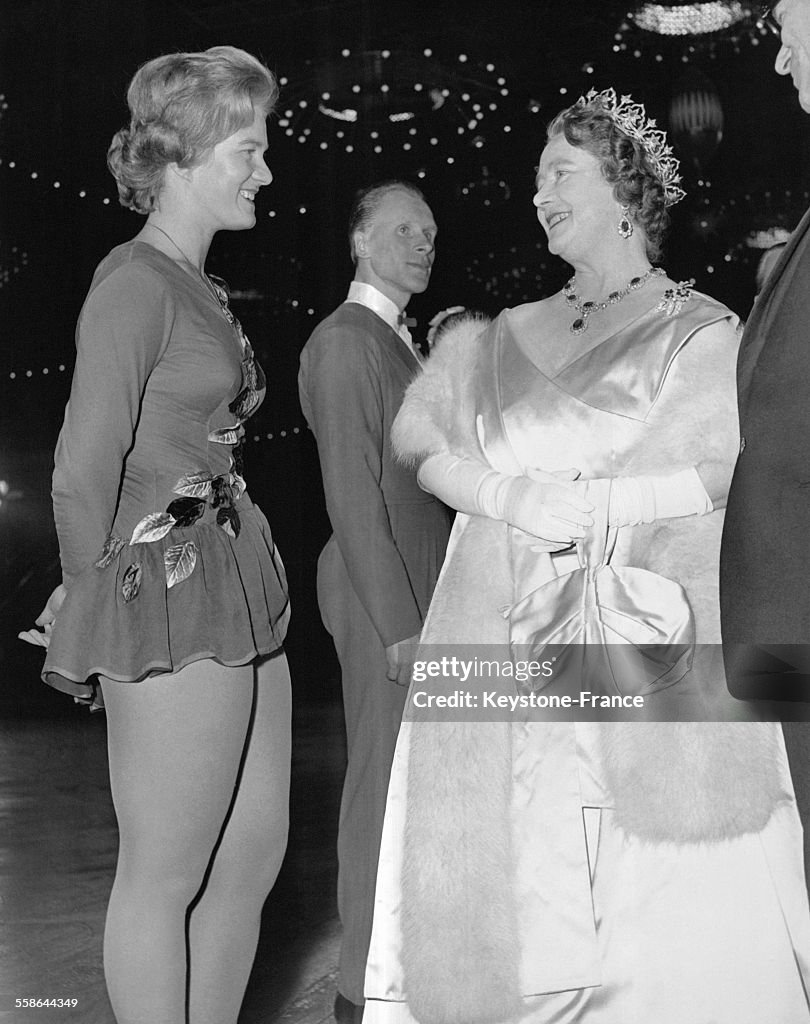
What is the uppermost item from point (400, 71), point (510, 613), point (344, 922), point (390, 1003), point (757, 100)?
point (400, 71)

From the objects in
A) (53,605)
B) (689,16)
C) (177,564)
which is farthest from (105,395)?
(689,16)

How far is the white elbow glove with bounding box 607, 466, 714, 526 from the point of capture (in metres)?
2.03

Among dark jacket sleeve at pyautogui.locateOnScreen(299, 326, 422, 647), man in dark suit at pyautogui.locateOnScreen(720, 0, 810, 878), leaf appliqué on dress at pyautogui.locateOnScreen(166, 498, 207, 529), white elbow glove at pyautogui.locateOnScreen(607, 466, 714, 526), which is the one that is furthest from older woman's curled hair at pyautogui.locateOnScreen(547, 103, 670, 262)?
leaf appliqué on dress at pyautogui.locateOnScreen(166, 498, 207, 529)

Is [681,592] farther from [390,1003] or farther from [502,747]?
[390,1003]

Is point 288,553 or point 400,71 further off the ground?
point 400,71

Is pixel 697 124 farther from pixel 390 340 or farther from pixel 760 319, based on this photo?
pixel 390 340

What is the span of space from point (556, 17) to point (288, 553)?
1.06 m

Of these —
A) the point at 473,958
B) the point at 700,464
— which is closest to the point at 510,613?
the point at 700,464

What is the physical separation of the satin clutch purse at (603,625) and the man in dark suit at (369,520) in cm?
21

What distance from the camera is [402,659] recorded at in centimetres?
220

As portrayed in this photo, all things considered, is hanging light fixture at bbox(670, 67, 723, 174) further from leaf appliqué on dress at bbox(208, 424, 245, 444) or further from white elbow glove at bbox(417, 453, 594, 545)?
leaf appliqué on dress at bbox(208, 424, 245, 444)

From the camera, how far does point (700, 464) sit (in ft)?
6.64

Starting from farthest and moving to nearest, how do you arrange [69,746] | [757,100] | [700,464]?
[69,746], [757,100], [700,464]

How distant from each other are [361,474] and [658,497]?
0.52 metres
